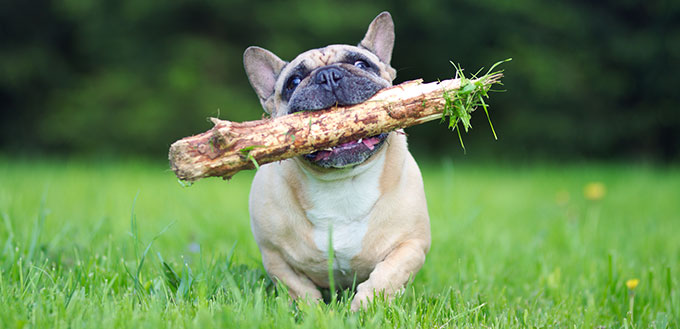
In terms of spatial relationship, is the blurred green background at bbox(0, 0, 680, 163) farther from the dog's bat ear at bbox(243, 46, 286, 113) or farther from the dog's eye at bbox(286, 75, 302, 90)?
the dog's eye at bbox(286, 75, 302, 90)

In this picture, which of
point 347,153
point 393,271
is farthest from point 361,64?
point 393,271

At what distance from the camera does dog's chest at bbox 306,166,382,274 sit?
2.90m

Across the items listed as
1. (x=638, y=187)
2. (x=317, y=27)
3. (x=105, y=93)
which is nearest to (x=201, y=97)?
(x=105, y=93)

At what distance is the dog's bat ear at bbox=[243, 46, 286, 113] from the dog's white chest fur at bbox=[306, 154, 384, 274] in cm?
75

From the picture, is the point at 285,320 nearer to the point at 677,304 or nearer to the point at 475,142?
the point at 677,304

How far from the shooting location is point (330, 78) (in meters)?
2.72

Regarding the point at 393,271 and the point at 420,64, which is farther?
the point at 420,64

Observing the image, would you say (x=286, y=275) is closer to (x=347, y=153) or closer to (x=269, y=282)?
(x=269, y=282)

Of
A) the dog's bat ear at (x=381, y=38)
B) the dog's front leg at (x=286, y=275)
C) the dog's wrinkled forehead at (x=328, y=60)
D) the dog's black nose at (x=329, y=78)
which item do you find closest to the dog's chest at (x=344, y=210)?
the dog's front leg at (x=286, y=275)

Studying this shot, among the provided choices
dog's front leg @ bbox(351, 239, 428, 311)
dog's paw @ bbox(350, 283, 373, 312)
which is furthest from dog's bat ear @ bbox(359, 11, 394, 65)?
dog's paw @ bbox(350, 283, 373, 312)

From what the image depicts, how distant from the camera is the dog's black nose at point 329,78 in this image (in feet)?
8.87

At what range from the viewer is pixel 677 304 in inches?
115

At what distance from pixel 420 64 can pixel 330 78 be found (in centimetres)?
944

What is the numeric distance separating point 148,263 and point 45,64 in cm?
1056
